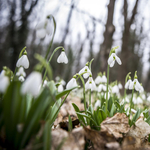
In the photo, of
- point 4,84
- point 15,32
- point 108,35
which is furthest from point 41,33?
point 15,32

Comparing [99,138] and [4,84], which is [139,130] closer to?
[99,138]

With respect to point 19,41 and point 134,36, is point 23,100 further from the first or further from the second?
point 134,36

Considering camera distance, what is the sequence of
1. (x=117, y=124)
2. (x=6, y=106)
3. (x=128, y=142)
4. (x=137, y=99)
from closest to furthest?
(x=6, y=106) → (x=128, y=142) → (x=117, y=124) → (x=137, y=99)

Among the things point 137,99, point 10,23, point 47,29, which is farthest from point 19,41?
point 47,29

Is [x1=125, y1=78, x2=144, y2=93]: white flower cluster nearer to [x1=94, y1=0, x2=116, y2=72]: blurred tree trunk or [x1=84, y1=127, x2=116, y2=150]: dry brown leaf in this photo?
[x1=84, y1=127, x2=116, y2=150]: dry brown leaf

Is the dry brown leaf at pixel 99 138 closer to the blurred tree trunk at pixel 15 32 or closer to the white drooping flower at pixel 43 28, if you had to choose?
the white drooping flower at pixel 43 28

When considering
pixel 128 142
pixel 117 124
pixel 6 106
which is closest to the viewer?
pixel 6 106

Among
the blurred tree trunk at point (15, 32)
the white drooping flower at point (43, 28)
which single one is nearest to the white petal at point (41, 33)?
the white drooping flower at point (43, 28)
